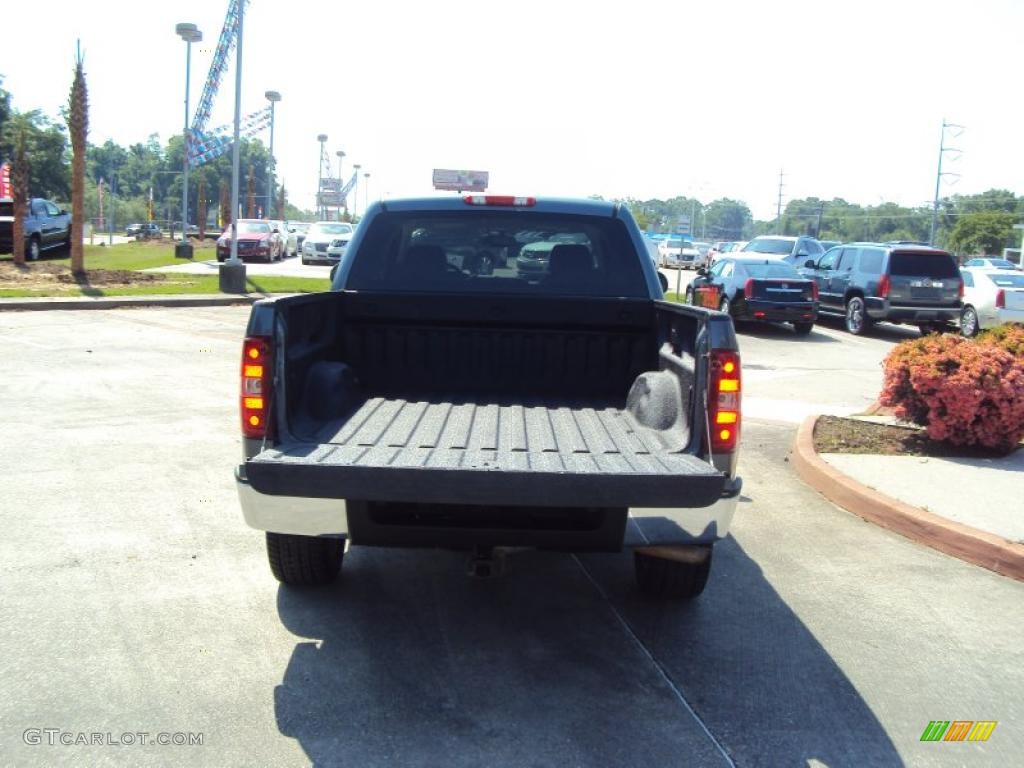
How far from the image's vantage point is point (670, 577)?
482 centimetres

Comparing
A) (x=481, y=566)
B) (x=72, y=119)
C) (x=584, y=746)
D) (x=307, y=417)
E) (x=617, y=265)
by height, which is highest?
Answer: (x=72, y=119)

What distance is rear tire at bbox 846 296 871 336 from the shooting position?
2038 centimetres

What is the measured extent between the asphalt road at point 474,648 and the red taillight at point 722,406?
1002 millimetres

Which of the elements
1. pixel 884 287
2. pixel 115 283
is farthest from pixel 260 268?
pixel 884 287

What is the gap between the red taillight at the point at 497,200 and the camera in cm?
577

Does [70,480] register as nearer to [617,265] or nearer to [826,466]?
[617,265]

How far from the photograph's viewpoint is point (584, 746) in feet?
11.7

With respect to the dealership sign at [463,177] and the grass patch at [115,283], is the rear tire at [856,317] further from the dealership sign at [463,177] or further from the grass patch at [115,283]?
the grass patch at [115,283]

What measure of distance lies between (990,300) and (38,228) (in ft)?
79.4

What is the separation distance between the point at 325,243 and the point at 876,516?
1194 inches

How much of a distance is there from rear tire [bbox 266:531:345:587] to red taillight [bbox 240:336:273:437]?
80cm

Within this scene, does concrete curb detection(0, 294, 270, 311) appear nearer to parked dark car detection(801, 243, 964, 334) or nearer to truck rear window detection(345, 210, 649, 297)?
truck rear window detection(345, 210, 649, 297)

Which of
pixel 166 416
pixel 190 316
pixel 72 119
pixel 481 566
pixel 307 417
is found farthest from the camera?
pixel 72 119

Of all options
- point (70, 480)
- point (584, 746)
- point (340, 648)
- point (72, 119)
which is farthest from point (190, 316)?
point (584, 746)
